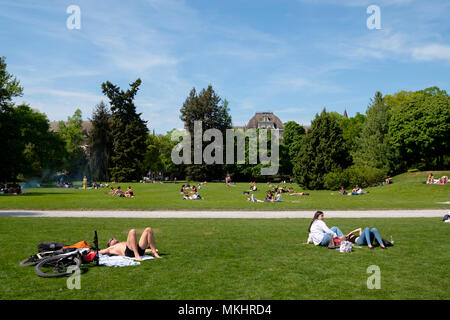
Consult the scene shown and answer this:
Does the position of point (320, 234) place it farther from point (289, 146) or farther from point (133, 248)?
point (289, 146)

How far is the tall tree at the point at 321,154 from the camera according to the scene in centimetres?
4791

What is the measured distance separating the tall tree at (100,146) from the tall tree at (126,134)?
154cm

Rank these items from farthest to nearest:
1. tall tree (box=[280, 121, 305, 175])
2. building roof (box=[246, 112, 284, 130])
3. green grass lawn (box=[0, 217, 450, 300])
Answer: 1. building roof (box=[246, 112, 284, 130])
2. tall tree (box=[280, 121, 305, 175])
3. green grass lawn (box=[0, 217, 450, 300])

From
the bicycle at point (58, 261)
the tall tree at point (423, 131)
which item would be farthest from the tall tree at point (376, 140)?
the bicycle at point (58, 261)

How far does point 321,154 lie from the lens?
4850cm

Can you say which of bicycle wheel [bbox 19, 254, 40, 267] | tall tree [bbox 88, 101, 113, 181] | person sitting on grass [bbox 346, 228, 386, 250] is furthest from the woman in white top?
tall tree [bbox 88, 101, 113, 181]

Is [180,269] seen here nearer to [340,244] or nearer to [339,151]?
[340,244]

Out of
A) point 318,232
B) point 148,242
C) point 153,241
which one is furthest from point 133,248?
point 318,232

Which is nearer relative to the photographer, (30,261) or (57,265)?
(57,265)

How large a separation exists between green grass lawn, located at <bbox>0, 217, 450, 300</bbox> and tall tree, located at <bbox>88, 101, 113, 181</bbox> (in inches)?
2587

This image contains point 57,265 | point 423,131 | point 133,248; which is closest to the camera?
point 57,265

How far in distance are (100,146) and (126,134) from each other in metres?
7.02

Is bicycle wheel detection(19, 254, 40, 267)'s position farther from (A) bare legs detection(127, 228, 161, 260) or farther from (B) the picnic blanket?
(A) bare legs detection(127, 228, 161, 260)

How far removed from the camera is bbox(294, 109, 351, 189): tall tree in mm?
47906
